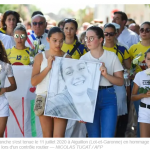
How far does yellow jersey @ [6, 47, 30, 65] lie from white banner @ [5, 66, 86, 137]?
0.74ft

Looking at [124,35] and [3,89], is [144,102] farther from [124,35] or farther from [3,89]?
[124,35]

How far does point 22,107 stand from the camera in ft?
23.3

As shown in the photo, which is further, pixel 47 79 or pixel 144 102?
pixel 144 102

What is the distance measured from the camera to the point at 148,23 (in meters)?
7.57

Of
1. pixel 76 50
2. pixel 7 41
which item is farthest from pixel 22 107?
pixel 7 41

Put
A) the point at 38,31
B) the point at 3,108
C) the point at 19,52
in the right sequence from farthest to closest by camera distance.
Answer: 1. the point at 38,31
2. the point at 19,52
3. the point at 3,108

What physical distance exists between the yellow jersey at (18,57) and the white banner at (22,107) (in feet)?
0.74

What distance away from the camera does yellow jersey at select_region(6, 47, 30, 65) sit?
7.18 m

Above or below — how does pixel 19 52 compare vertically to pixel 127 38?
below

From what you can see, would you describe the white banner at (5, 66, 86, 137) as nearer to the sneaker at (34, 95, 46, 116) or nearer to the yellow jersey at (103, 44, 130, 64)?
the yellow jersey at (103, 44, 130, 64)

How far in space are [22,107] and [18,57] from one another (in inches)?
35.4

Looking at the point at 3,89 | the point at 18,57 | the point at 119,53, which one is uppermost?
the point at 119,53

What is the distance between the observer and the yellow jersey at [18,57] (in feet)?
23.6
